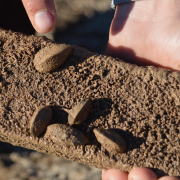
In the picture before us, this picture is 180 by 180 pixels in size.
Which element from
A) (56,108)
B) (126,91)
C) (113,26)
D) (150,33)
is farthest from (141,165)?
(113,26)

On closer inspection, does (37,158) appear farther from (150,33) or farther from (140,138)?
(150,33)

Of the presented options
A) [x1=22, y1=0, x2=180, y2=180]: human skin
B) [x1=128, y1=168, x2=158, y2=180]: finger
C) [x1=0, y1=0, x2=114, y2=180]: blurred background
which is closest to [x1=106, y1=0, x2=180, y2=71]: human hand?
[x1=22, y1=0, x2=180, y2=180]: human skin

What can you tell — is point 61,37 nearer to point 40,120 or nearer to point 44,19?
point 44,19

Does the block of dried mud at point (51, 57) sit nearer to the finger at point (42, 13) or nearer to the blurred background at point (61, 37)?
the finger at point (42, 13)

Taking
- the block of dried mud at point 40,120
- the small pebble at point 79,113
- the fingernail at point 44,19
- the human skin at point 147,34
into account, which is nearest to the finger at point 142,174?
the human skin at point 147,34

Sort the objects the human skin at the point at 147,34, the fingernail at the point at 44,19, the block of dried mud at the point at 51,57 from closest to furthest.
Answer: the block of dried mud at the point at 51,57, the fingernail at the point at 44,19, the human skin at the point at 147,34

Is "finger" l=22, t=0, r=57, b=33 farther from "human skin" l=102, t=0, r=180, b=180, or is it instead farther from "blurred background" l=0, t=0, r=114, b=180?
"blurred background" l=0, t=0, r=114, b=180
